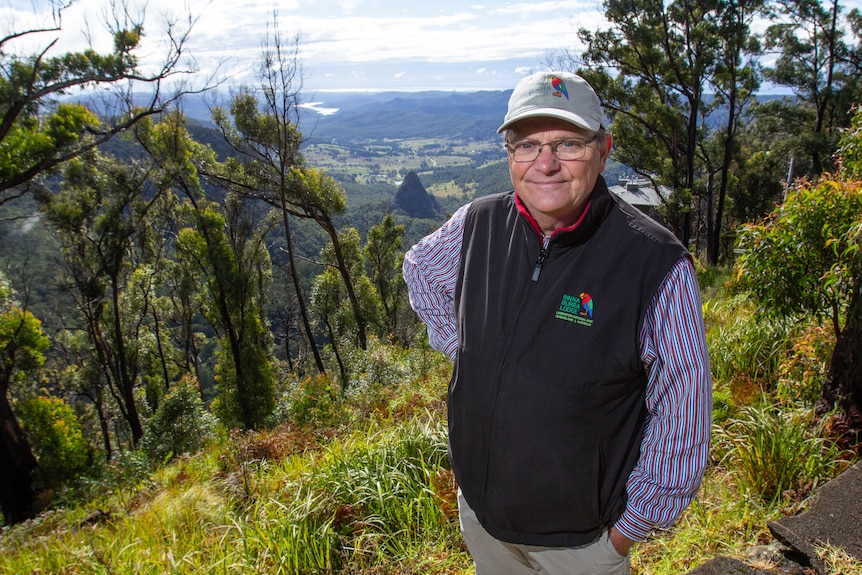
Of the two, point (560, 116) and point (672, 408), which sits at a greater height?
point (560, 116)

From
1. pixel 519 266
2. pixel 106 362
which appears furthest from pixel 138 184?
pixel 519 266

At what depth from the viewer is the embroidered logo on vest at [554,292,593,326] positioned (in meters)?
1.40

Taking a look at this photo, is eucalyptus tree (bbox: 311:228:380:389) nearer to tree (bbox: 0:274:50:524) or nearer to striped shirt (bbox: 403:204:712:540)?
tree (bbox: 0:274:50:524)

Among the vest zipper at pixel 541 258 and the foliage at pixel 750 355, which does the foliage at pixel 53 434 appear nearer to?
the foliage at pixel 750 355

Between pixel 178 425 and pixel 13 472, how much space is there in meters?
3.92

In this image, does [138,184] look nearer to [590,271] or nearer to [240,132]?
[240,132]

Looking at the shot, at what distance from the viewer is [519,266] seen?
158cm

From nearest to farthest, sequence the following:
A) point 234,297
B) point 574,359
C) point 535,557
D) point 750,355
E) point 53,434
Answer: point 574,359, point 535,557, point 750,355, point 53,434, point 234,297

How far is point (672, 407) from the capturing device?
1411 mm

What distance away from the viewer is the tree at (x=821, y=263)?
10.00 ft

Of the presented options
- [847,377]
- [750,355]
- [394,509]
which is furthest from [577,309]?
[750,355]

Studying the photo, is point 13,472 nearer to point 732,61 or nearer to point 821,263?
point 821,263

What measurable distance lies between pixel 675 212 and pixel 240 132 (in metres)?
14.9

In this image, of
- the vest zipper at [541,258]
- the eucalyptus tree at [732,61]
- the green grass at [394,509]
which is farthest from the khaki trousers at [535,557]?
the eucalyptus tree at [732,61]
